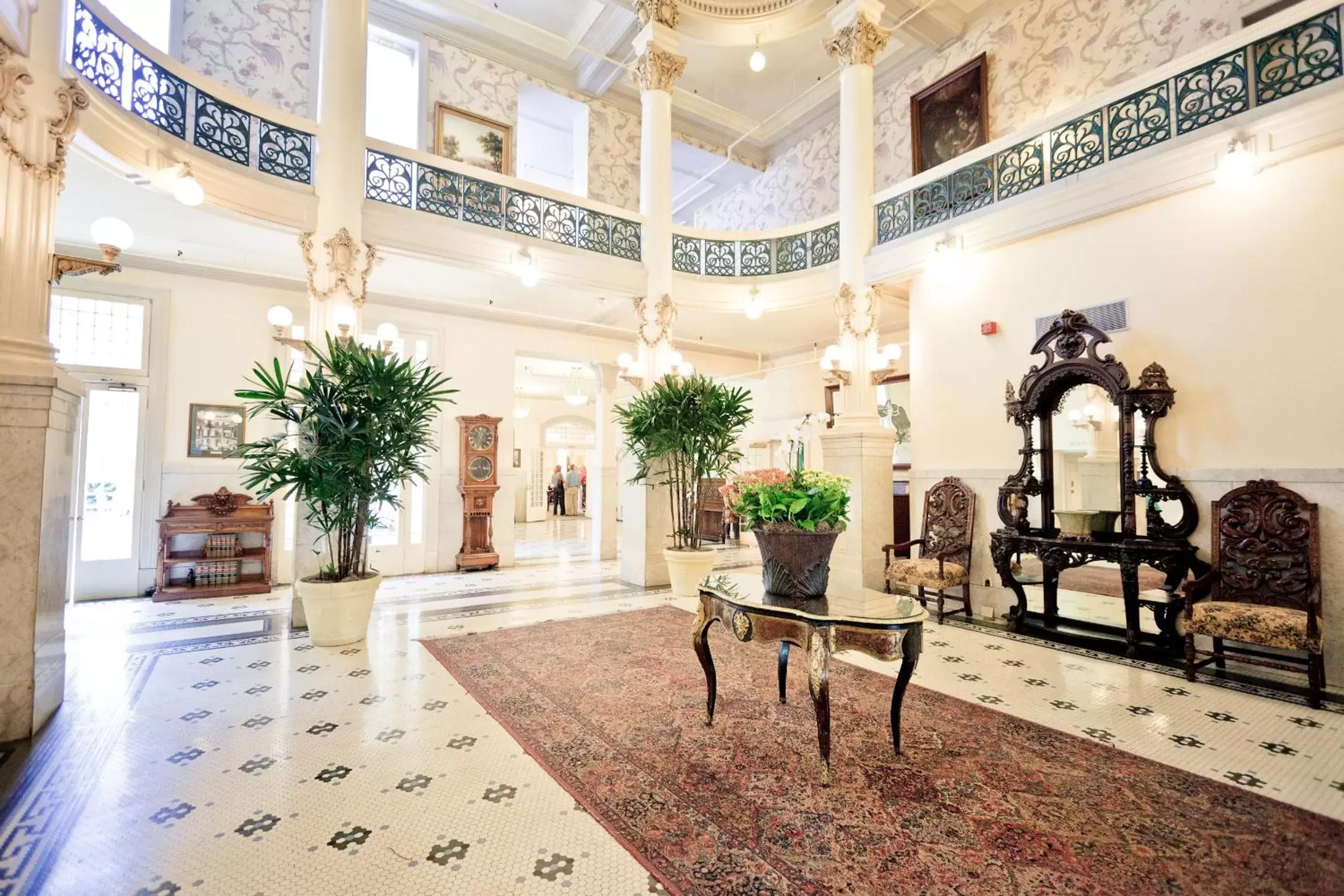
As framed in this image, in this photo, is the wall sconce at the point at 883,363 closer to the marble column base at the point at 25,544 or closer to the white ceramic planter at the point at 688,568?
the white ceramic planter at the point at 688,568

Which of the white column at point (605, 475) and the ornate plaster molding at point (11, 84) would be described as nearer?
the ornate plaster molding at point (11, 84)

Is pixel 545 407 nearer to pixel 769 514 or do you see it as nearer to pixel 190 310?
pixel 190 310

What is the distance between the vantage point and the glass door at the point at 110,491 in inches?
249

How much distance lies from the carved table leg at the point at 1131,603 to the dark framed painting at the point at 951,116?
17.9 ft

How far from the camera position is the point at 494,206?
6574 mm

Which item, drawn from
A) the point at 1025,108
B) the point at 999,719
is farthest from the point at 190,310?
the point at 1025,108

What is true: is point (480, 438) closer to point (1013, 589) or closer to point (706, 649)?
point (706, 649)

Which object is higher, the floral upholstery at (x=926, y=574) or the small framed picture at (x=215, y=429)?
the small framed picture at (x=215, y=429)

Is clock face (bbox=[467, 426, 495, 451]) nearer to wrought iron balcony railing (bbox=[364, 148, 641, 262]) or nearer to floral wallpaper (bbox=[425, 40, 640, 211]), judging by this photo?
wrought iron balcony railing (bbox=[364, 148, 641, 262])

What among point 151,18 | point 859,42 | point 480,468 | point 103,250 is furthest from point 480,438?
point 859,42

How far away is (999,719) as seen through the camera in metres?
3.21

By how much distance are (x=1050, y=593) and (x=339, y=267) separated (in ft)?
22.3

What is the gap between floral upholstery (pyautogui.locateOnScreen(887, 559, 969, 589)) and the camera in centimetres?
537

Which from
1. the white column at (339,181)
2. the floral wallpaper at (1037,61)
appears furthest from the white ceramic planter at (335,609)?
the floral wallpaper at (1037,61)
